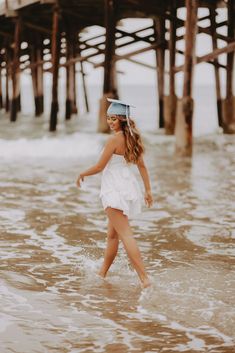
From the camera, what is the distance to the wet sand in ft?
11.4

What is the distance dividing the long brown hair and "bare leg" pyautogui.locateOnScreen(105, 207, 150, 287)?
32 centimetres

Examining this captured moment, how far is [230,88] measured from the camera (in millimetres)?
13922

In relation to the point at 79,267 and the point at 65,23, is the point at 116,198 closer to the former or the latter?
the point at 79,267

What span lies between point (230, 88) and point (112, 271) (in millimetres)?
9721

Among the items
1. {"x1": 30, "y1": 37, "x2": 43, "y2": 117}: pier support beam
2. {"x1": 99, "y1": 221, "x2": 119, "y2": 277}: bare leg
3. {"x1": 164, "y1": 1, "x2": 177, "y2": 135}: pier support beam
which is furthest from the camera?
{"x1": 30, "y1": 37, "x2": 43, "y2": 117}: pier support beam

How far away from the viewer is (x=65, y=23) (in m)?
17.3

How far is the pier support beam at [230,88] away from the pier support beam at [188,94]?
11.1 feet

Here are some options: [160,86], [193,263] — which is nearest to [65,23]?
[160,86]

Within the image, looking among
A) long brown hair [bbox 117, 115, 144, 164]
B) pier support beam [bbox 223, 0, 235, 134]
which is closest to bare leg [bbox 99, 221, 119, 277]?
long brown hair [bbox 117, 115, 144, 164]

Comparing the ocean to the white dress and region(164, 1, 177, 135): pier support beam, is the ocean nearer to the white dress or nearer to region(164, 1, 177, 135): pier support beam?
the white dress

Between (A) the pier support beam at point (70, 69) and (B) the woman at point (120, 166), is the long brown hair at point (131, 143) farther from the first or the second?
(A) the pier support beam at point (70, 69)

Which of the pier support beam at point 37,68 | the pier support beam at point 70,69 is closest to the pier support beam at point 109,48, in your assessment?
the pier support beam at point 70,69

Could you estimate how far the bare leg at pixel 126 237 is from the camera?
4.25m

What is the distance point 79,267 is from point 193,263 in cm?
74
